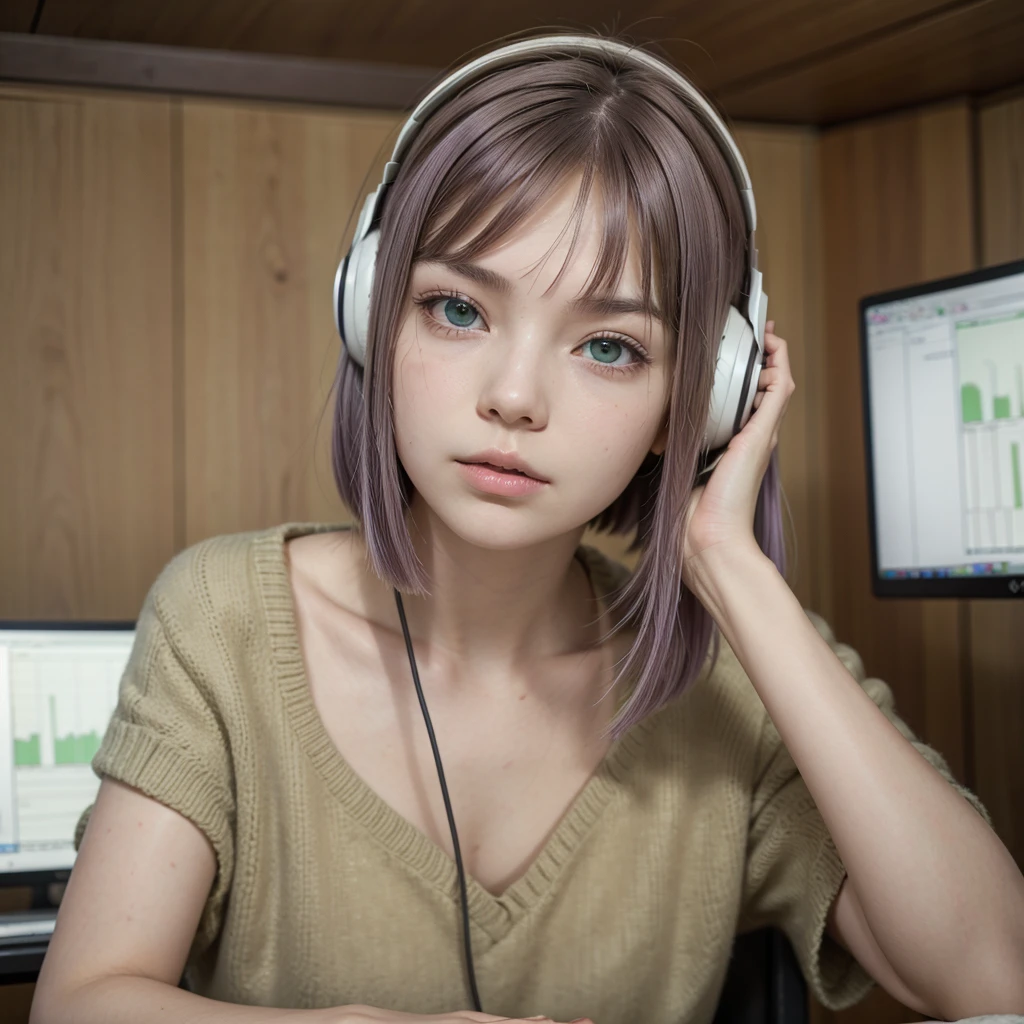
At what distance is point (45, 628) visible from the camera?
62.0 inches

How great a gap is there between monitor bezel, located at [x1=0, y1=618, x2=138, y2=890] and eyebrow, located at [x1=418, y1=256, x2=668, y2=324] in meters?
0.76

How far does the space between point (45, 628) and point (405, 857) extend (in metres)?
0.78

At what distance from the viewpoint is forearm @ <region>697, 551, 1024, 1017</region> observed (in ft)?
2.92

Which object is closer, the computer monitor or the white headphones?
the white headphones

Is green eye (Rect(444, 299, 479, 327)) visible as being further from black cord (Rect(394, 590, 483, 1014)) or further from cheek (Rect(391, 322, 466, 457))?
black cord (Rect(394, 590, 483, 1014))

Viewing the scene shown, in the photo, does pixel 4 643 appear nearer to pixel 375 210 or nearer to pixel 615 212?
pixel 375 210

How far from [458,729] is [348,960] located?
23cm

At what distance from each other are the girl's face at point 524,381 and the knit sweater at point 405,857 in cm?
25

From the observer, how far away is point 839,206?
1940 millimetres

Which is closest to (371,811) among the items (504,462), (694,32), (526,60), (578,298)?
(504,462)

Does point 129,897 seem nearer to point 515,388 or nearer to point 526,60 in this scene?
point 515,388

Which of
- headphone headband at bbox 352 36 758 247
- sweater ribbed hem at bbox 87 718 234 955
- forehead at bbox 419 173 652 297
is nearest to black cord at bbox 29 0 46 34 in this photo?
headphone headband at bbox 352 36 758 247

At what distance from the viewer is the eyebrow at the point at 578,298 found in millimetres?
881

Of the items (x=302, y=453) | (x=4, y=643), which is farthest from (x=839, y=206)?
(x=4, y=643)
